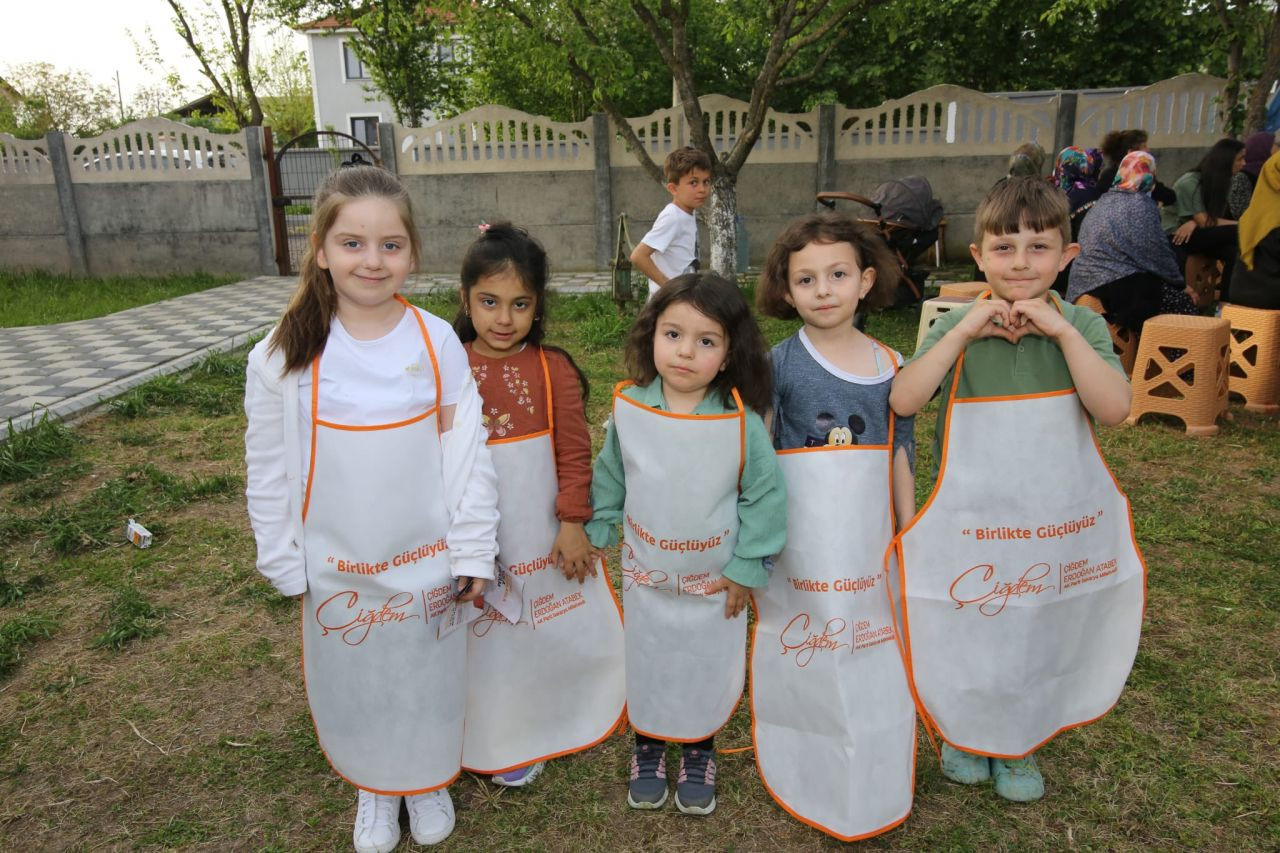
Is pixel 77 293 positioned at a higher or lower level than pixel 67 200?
lower

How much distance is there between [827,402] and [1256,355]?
4920 millimetres

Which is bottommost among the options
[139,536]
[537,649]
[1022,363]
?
[139,536]

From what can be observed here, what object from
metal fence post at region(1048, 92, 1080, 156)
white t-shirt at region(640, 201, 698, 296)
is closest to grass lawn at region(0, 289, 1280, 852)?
white t-shirt at region(640, 201, 698, 296)

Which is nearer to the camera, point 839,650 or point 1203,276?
point 839,650

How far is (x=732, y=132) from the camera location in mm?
11242

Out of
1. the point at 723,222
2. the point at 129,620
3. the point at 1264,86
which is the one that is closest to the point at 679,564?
the point at 129,620

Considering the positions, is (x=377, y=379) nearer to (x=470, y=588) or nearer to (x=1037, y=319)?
(x=470, y=588)

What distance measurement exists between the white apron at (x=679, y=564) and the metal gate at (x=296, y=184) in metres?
3.47

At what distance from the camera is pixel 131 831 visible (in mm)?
2328

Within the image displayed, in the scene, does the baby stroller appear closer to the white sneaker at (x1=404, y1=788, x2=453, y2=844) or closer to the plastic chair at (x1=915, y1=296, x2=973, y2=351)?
the plastic chair at (x1=915, y1=296, x2=973, y2=351)

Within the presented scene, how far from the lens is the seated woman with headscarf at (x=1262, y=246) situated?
5.40 m

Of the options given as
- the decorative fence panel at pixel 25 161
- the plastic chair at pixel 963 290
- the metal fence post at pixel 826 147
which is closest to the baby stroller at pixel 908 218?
the plastic chair at pixel 963 290

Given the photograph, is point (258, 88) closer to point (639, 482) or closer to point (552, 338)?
point (552, 338)

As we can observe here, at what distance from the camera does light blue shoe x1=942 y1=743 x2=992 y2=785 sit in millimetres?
2393
